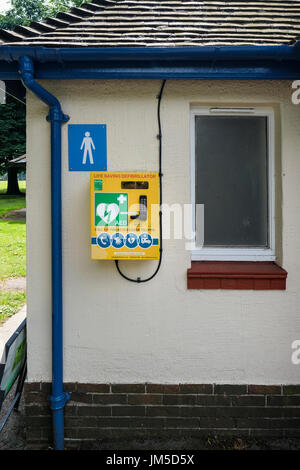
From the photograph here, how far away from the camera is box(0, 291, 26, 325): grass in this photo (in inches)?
225

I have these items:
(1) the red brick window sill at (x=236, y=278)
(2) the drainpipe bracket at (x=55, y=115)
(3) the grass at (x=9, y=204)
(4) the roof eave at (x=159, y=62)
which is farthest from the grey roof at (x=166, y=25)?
(3) the grass at (x=9, y=204)

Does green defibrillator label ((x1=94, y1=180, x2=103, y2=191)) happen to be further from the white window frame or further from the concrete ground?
the concrete ground

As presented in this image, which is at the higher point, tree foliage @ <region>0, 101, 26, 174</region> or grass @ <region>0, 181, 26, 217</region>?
tree foliage @ <region>0, 101, 26, 174</region>

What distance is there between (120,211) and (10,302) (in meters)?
4.41

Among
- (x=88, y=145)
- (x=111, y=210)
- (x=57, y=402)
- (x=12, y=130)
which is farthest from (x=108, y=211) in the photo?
(x=12, y=130)

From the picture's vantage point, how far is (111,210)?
2.71m

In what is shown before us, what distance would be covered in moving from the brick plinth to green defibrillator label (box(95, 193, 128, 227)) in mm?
1365

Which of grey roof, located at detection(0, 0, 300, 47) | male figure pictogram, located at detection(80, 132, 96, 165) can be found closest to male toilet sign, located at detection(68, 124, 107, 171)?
male figure pictogram, located at detection(80, 132, 96, 165)

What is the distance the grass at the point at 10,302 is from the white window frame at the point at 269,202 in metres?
3.79

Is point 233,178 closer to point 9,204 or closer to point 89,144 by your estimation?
point 89,144

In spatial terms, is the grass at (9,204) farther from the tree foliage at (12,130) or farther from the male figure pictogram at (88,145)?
the male figure pictogram at (88,145)

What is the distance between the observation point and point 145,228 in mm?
2725

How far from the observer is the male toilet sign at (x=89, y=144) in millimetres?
2900
